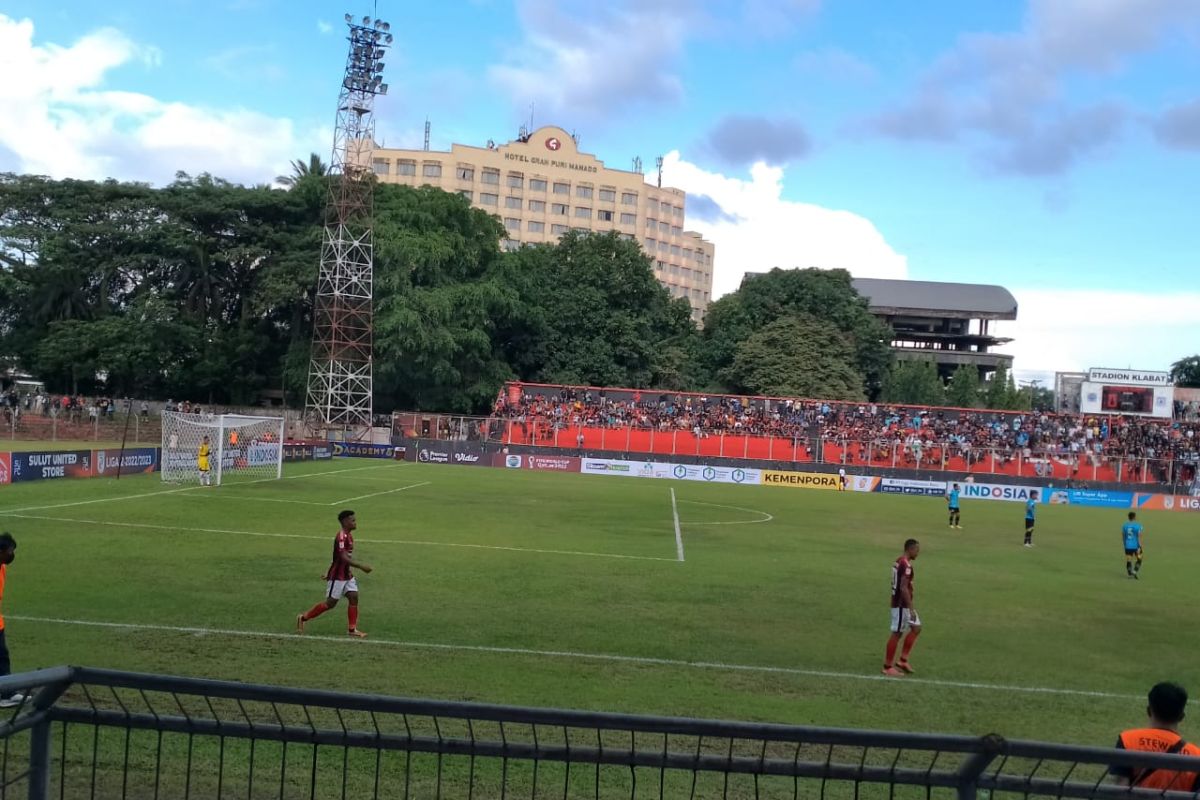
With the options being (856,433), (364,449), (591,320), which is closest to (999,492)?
(856,433)

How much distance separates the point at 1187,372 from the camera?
411 ft

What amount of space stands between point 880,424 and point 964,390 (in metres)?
26.3

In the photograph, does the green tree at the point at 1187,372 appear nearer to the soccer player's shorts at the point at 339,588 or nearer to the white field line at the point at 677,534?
the white field line at the point at 677,534

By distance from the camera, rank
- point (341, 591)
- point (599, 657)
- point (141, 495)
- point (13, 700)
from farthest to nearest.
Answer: point (141, 495) < point (341, 591) < point (599, 657) < point (13, 700)

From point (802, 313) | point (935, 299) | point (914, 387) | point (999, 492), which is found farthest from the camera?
point (935, 299)

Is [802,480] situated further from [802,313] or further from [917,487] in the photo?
[802,313]

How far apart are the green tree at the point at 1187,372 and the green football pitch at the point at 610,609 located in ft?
341

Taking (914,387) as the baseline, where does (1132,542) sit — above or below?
below

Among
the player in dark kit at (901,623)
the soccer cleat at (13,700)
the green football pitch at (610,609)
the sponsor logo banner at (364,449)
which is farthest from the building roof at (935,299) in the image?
the soccer cleat at (13,700)

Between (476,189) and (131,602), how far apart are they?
104 metres

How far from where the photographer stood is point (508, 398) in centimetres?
6631

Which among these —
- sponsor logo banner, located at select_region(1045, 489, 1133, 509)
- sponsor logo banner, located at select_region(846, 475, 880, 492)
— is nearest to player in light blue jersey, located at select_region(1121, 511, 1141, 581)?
sponsor logo banner, located at select_region(1045, 489, 1133, 509)

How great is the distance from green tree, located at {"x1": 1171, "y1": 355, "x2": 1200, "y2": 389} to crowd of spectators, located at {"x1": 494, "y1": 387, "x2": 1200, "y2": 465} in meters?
70.6

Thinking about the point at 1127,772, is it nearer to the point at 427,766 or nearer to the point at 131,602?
the point at 427,766
